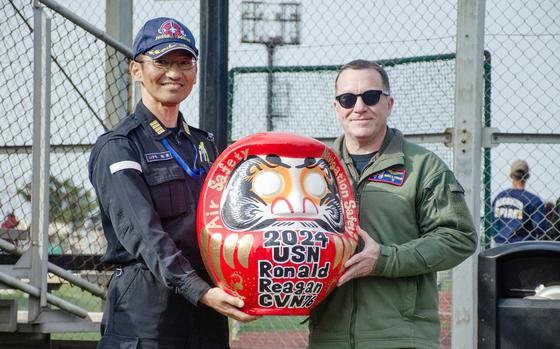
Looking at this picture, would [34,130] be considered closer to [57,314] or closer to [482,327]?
[57,314]

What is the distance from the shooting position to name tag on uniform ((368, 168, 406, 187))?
11.1 ft

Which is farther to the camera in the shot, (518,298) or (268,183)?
(518,298)

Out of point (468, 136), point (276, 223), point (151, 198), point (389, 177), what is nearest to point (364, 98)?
point (389, 177)

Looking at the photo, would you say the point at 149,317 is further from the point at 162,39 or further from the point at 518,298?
the point at 518,298

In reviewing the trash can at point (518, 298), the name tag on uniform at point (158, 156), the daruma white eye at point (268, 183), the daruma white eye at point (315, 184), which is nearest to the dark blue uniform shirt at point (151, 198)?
the name tag on uniform at point (158, 156)

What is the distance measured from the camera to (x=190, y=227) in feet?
10.5

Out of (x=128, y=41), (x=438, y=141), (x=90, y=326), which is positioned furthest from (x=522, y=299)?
(x=128, y=41)

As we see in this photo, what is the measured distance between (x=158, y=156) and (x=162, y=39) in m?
0.43

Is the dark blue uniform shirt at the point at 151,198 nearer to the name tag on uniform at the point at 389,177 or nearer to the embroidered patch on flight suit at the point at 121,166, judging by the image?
the embroidered patch on flight suit at the point at 121,166

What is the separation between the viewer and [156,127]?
3301mm

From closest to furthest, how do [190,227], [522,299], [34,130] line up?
1. [190,227]
2. [522,299]
3. [34,130]

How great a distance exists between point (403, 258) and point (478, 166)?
6.41 ft

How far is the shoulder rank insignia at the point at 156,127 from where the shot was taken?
10.8 ft

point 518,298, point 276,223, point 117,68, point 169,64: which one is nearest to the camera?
point 276,223
